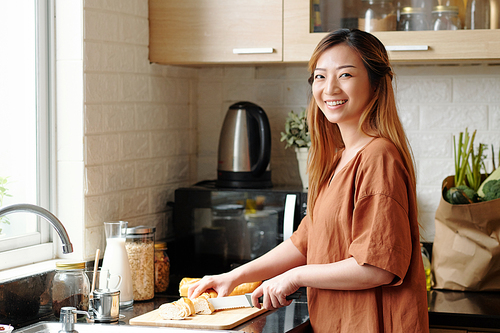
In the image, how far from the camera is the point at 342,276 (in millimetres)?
1255

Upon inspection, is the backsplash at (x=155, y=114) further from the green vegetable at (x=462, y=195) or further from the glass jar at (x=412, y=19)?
the green vegetable at (x=462, y=195)

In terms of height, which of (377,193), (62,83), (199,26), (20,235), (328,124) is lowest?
(20,235)

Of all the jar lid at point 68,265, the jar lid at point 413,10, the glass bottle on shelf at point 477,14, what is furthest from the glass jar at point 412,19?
the jar lid at point 68,265

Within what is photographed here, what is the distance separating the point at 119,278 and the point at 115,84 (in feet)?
2.13

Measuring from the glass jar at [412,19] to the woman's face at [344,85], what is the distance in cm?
64

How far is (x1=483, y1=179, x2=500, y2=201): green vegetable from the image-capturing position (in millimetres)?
1819

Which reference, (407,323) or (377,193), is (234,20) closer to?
(377,193)

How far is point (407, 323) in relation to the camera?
126 cm

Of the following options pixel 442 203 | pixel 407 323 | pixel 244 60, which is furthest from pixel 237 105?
pixel 407 323

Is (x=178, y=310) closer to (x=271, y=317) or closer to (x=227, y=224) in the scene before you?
(x=271, y=317)

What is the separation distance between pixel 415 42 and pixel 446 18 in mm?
123

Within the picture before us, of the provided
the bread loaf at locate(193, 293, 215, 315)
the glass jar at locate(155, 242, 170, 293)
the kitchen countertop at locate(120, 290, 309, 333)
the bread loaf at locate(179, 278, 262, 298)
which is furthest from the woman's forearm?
the glass jar at locate(155, 242, 170, 293)

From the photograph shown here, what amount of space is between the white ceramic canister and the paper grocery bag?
1002mm

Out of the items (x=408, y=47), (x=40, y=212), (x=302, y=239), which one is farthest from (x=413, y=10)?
(x=40, y=212)
